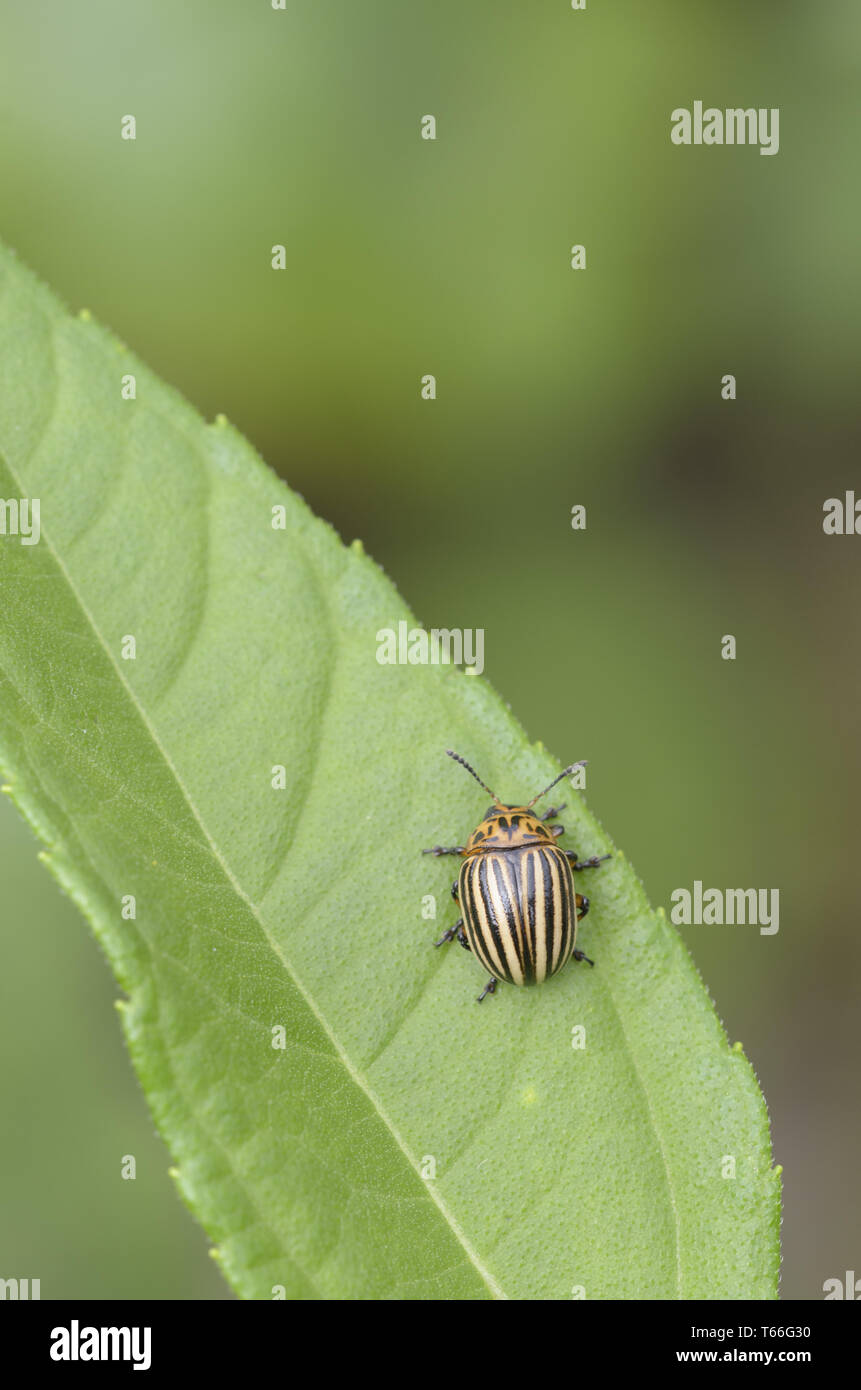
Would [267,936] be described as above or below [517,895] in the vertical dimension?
below
